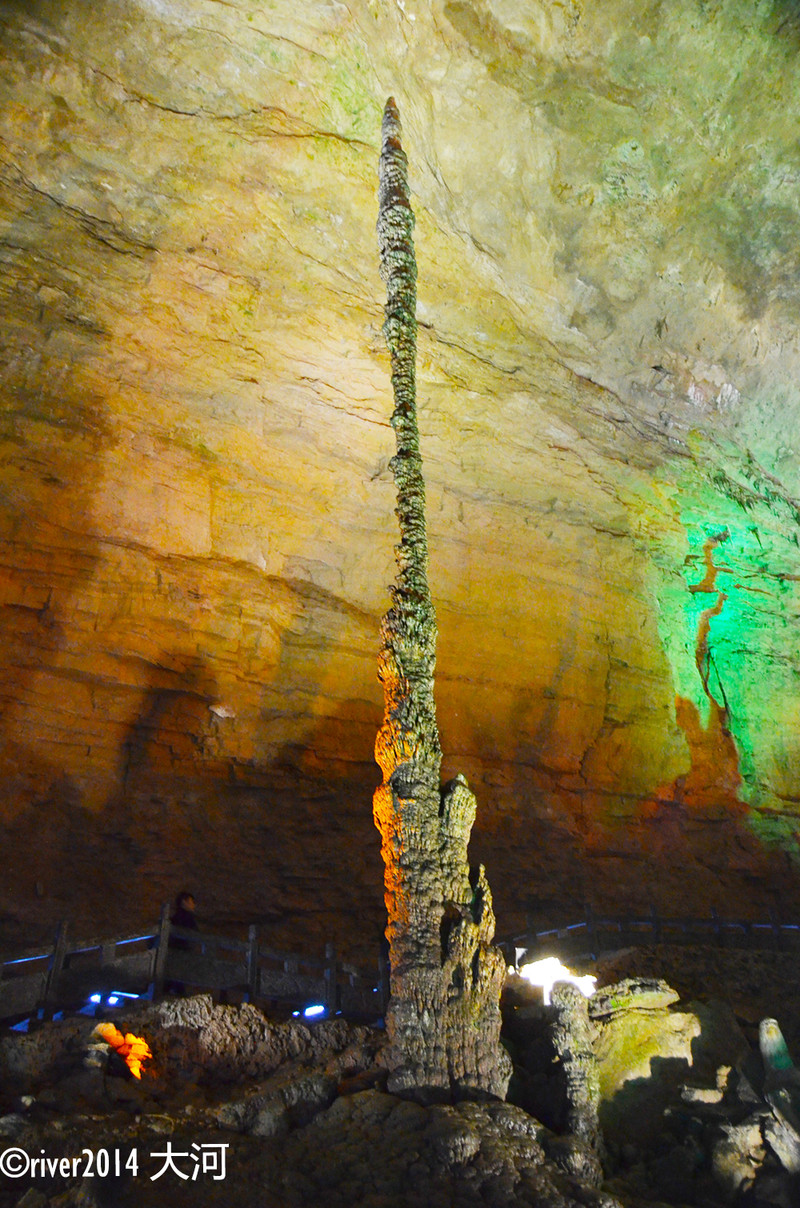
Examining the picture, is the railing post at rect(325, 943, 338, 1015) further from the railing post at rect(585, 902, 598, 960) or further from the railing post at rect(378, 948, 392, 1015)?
the railing post at rect(585, 902, 598, 960)

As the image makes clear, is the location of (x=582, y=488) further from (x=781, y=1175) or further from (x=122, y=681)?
(x=781, y=1175)

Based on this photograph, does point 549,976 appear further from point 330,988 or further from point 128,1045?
point 128,1045

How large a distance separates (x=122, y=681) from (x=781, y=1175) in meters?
10.9

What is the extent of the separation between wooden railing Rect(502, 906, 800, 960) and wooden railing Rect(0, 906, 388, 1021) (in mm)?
3083

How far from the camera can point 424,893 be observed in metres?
7.17

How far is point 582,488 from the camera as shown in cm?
1661

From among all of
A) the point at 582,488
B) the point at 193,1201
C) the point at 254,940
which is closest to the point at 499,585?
the point at 582,488

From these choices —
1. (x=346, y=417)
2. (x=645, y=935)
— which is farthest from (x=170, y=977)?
(x=346, y=417)

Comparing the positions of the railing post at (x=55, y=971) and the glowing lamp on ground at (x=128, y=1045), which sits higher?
the railing post at (x=55, y=971)

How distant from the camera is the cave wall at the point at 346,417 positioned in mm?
11648

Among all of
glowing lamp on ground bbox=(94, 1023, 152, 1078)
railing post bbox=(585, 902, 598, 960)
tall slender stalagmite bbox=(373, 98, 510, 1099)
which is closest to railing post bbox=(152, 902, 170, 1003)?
glowing lamp on ground bbox=(94, 1023, 152, 1078)

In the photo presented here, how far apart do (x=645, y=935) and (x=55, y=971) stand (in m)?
9.48

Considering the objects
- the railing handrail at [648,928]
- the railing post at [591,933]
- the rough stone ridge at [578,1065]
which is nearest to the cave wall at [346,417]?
the railing handrail at [648,928]

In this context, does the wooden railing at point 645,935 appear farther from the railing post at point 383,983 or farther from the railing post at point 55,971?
the railing post at point 55,971
